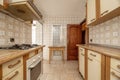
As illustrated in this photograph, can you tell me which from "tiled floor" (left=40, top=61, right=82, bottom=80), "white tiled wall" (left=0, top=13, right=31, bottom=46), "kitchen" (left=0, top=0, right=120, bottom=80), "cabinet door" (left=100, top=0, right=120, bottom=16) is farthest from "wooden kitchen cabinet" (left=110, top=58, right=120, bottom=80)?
"tiled floor" (left=40, top=61, right=82, bottom=80)

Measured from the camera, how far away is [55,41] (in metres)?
5.87

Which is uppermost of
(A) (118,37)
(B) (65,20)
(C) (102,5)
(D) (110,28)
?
(B) (65,20)

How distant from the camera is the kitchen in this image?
4.19 ft

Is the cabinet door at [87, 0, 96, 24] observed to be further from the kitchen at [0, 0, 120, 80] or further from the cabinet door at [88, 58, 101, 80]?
the cabinet door at [88, 58, 101, 80]

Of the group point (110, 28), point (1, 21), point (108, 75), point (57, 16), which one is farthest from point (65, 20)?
point (108, 75)

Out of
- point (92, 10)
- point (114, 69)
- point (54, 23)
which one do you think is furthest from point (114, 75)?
point (54, 23)

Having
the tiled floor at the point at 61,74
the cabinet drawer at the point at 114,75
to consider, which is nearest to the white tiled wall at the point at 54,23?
the tiled floor at the point at 61,74

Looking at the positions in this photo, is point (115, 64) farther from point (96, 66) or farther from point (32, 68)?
point (32, 68)

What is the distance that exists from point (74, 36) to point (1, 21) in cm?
426

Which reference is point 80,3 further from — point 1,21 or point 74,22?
point 1,21

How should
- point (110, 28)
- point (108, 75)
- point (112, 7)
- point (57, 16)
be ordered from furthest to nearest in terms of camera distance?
point (57, 16)
point (110, 28)
point (112, 7)
point (108, 75)

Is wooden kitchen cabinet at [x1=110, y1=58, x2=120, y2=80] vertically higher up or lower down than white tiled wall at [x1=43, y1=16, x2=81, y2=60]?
lower down

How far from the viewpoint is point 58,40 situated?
5.86 metres

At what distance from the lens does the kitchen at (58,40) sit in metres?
1.28
